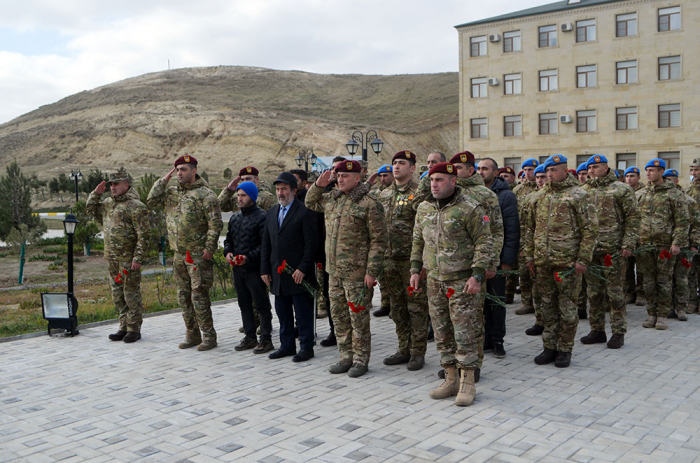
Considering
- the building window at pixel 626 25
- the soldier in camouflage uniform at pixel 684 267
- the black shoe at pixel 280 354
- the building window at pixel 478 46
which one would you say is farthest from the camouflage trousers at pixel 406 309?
the building window at pixel 478 46

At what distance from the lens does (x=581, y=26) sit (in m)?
34.7

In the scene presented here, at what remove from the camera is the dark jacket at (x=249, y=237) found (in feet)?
24.5

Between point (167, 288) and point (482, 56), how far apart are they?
94.4ft

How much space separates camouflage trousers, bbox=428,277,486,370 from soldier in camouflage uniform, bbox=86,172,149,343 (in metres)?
4.36

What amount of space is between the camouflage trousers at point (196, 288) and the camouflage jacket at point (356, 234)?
2030mm

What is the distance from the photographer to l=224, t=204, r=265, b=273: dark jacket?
7.48 meters

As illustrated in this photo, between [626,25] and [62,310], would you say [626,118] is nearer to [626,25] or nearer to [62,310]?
[626,25]

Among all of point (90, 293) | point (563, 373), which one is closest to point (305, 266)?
point (563, 373)

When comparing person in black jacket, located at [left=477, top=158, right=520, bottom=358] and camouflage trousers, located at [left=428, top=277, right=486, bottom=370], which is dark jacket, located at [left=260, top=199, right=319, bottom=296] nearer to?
camouflage trousers, located at [left=428, top=277, right=486, bottom=370]

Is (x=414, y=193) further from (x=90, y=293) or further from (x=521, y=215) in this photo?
(x=90, y=293)

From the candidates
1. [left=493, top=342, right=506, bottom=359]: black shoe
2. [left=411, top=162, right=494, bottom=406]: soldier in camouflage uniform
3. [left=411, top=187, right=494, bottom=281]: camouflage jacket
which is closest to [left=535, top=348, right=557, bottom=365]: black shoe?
[left=493, top=342, right=506, bottom=359]: black shoe

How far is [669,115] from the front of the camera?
33188mm

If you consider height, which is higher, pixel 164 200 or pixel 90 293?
pixel 164 200

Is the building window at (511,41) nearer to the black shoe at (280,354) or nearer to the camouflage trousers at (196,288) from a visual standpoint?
the camouflage trousers at (196,288)
